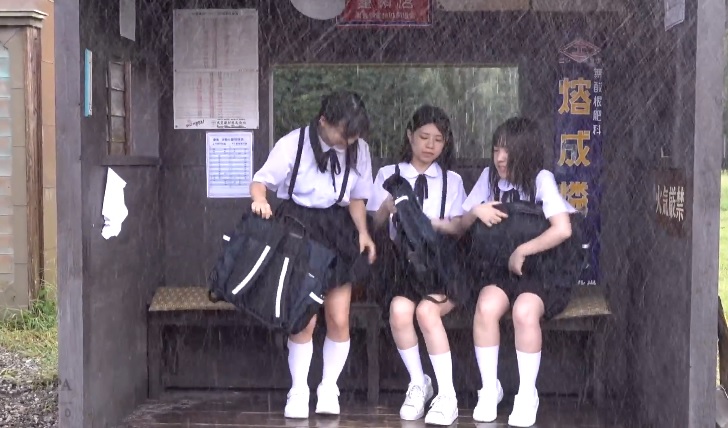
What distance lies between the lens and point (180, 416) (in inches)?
202

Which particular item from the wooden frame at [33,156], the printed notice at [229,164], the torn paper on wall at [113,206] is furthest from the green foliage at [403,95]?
the wooden frame at [33,156]

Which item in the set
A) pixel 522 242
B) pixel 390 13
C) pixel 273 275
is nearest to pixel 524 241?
pixel 522 242

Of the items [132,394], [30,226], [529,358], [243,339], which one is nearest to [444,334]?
[529,358]

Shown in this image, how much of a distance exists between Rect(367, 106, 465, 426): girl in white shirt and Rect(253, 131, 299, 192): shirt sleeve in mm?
536

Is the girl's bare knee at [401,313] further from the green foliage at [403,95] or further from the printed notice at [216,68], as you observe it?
the printed notice at [216,68]

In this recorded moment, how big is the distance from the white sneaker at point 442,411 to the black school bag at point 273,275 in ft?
2.49

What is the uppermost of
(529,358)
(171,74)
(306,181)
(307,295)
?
(171,74)

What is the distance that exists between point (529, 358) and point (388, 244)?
977mm

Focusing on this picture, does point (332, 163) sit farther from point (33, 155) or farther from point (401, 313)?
point (33, 155)

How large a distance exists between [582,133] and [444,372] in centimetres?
160

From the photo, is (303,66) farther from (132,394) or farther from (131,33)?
(132,394)

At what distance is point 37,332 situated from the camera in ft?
24.2

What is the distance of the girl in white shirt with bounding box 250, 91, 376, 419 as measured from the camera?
16.3 ft

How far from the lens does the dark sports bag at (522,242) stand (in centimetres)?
493
